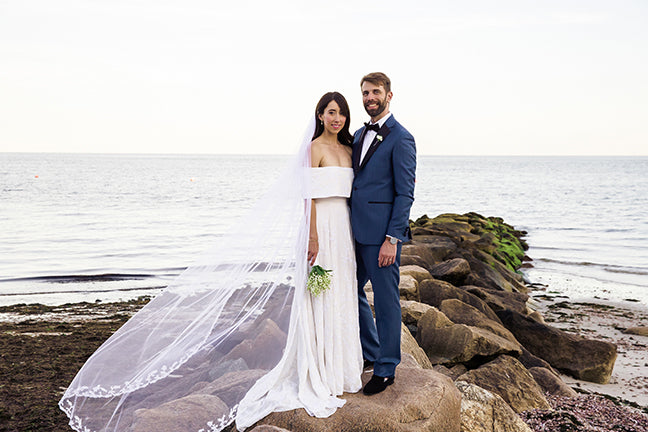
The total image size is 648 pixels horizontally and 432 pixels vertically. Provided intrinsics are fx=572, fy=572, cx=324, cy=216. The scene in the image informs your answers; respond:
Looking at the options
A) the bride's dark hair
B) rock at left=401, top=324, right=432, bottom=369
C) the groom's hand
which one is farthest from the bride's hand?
rock at left=401, top=324, right=432, bottom=369

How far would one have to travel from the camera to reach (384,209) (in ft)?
14.6

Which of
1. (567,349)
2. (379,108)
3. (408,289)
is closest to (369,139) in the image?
(379,108)

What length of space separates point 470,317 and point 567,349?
142 cm

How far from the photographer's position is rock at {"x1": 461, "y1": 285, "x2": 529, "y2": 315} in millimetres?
9203

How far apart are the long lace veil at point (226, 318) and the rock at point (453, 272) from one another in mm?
6319

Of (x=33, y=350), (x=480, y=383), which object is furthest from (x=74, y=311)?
(x=480, y=383)

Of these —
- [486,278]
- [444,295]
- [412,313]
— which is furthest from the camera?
[486,278]

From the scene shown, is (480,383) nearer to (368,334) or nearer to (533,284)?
(368,334)

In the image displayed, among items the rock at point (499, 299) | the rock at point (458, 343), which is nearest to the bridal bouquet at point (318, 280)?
the rock at point (458, 343)

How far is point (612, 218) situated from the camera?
3209 centimetres

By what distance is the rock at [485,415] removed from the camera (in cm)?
468

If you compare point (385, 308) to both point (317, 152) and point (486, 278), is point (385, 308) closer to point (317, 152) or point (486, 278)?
point (317, 152)

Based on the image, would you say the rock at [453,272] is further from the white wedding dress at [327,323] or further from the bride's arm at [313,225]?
the bride's arm at [313,225]

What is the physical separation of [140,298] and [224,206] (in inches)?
982
